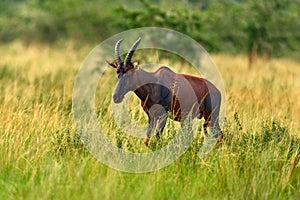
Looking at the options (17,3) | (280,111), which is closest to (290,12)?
(280,111)

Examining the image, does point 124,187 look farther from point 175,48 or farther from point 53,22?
point 53,22

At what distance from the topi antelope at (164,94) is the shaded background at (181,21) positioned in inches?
295

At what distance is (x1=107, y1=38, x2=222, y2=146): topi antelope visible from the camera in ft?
19.7

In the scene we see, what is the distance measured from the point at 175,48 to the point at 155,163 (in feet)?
28.3

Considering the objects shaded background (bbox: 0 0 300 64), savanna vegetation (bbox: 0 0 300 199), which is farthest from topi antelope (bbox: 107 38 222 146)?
shaded background (bbox: 0 0 300 64)

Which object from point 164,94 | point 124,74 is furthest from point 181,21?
point 124,74

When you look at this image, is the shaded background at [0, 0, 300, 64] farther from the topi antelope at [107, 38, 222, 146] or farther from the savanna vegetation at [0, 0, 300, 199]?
the topi antelope at [107, 38, 222, 146]

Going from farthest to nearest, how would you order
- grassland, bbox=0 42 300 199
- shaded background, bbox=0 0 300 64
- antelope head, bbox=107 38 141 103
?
1. shaded background, bbox=0 0 300 64
2. antelope head, bbox=107 38 141 103
3. grassland, bbox=0 42 300 199

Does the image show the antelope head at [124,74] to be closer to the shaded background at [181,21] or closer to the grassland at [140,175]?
the grassland at [140,175]

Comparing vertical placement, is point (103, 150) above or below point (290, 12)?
below

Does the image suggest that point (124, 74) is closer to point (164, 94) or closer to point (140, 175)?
point (164, 94)

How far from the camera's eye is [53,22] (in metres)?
27.7

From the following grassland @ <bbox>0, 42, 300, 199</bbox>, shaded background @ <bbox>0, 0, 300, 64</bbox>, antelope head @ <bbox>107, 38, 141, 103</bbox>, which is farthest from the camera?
shaded background @ <bbox>0, 0, 300, 64</bbox>

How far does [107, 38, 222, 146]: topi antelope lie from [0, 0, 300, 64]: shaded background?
24.5 ft
